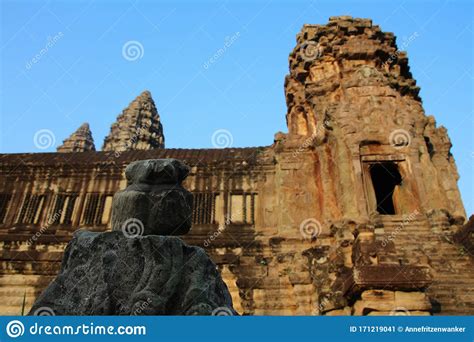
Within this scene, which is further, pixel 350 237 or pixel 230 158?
pixel 230 158

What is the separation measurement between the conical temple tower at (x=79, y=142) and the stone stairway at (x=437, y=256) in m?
31.2

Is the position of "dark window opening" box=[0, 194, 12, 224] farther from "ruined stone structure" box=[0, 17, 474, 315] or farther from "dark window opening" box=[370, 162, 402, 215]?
"dark window opening" box=[370, 162, 402, 215]

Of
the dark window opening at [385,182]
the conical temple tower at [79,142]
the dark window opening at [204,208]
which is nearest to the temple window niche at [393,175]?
the dark window opening at [385,182]

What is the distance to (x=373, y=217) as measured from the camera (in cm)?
1341

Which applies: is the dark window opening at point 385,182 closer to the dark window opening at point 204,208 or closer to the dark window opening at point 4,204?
the dark window opening at point 204,208

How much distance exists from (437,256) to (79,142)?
33671mm

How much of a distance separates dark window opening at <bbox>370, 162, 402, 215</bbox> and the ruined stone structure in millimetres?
79

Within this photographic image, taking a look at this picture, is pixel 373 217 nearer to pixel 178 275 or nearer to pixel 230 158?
pixel 230 158

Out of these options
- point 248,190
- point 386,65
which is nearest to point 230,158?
point 248,190

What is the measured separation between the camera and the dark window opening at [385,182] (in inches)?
617

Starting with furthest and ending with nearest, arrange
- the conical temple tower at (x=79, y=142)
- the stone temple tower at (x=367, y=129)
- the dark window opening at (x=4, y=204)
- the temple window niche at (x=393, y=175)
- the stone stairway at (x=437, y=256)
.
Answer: the conical temple tower at (x=79, y=142) < the dark window opening at (x=4, y=204) < the stone temple tower at (x=367, y=129) < the temple window niche at (x=393, y=175) < the stone stairway at (x=437, y=256)

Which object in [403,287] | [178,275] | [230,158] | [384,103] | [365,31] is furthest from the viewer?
[365,31]
